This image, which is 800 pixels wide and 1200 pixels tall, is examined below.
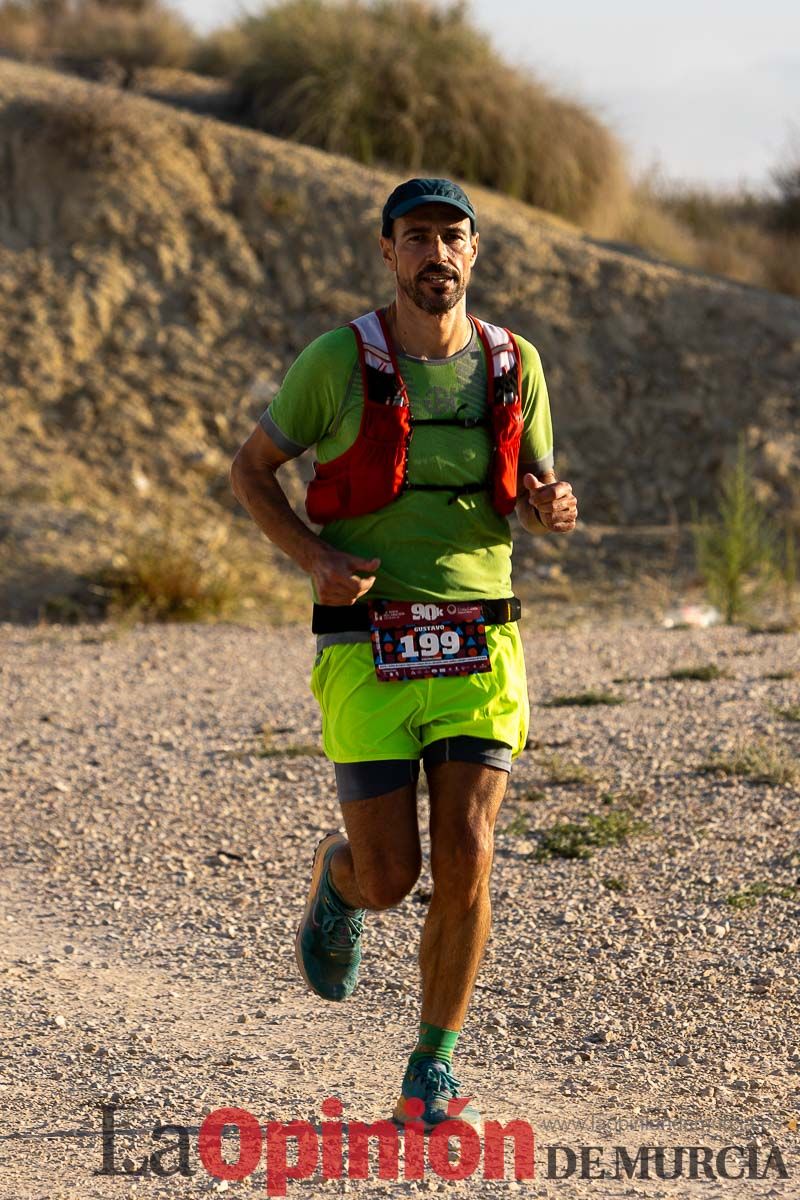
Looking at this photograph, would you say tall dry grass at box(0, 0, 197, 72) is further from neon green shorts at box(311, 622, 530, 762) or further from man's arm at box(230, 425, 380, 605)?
neon green shorts at box(311, 622, 530, 762)

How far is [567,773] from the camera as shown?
6.75 m

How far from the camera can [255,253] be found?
58.3 feet

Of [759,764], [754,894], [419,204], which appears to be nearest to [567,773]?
[759,764]

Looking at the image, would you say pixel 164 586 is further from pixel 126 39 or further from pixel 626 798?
pixel 126 39

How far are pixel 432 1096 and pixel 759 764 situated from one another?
11.0 ft

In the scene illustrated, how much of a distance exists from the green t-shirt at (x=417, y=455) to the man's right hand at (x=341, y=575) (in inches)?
5.3

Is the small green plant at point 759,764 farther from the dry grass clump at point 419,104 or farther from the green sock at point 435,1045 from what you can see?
the dry grass clump at point 419,104

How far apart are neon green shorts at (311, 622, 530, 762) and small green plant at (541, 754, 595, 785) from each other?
2869 millimetres

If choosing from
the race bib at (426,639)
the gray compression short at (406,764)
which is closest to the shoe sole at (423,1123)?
the gray compression short at (406,764)

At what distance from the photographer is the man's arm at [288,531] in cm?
366

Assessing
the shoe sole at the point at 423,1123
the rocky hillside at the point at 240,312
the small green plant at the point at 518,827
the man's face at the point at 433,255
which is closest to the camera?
the shoe sole at the point at 423,1123

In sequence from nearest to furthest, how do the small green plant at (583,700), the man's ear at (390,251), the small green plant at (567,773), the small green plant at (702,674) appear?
the man's ear at (390,251), the small green plant at (567,773), the small green plant at (583,700), the small green plant at (702,674)

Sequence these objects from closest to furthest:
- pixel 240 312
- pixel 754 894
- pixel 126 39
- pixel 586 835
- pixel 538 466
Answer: pixel 538 466
pixel 754 894
pixel 586 835
pixel 240 312
pixel 126 39

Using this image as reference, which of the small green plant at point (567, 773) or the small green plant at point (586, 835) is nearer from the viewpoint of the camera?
the small green plant at point (586, 835)
